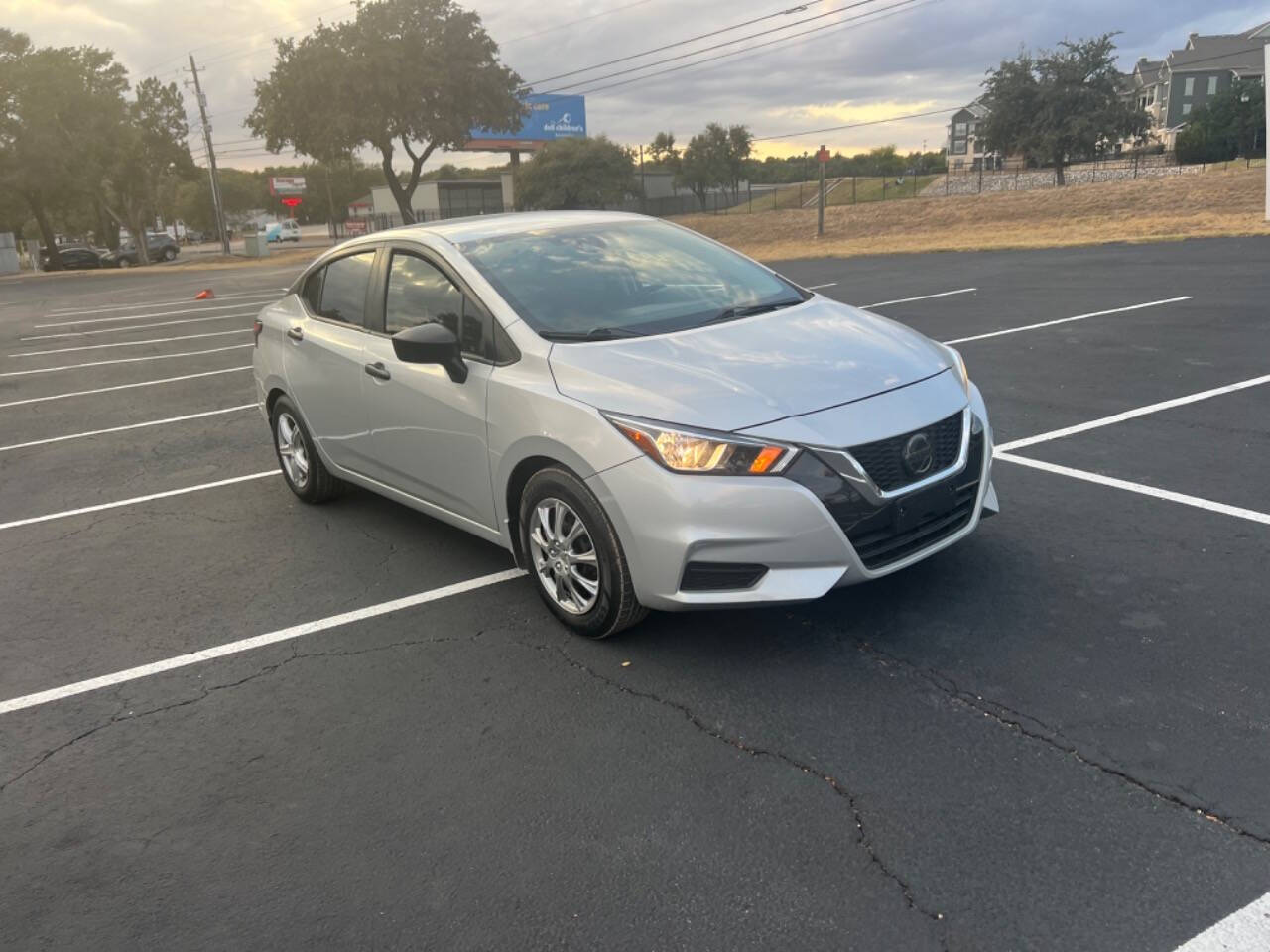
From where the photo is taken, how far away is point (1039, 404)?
741 centimetres

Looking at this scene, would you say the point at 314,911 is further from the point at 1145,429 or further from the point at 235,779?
the point at 1145,429

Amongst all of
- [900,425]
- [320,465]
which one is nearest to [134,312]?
[320,465]

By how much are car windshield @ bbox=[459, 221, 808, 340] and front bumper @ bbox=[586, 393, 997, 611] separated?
97cm

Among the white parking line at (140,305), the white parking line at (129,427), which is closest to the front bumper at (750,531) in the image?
the white parking line at (129,427)

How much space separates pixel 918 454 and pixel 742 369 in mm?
750

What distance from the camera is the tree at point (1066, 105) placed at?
49.7 meters

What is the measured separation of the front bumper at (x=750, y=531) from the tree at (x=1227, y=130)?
220ft

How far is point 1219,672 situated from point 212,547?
5.01 metres

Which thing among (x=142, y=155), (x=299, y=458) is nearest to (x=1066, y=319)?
(x=299, y=458)

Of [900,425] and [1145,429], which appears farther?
[1145,429]

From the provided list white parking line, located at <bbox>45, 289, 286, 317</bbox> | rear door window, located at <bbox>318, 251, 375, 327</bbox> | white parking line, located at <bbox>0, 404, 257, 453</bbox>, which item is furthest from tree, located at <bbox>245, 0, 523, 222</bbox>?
rear door window, located at <bbox>318, 251, 375, 327</bbox>

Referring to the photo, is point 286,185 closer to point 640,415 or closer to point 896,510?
point 640,415

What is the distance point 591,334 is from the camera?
423 cm

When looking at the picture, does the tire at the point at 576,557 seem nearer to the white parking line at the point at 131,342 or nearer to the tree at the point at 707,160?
the white parking line at the point at 131,342
